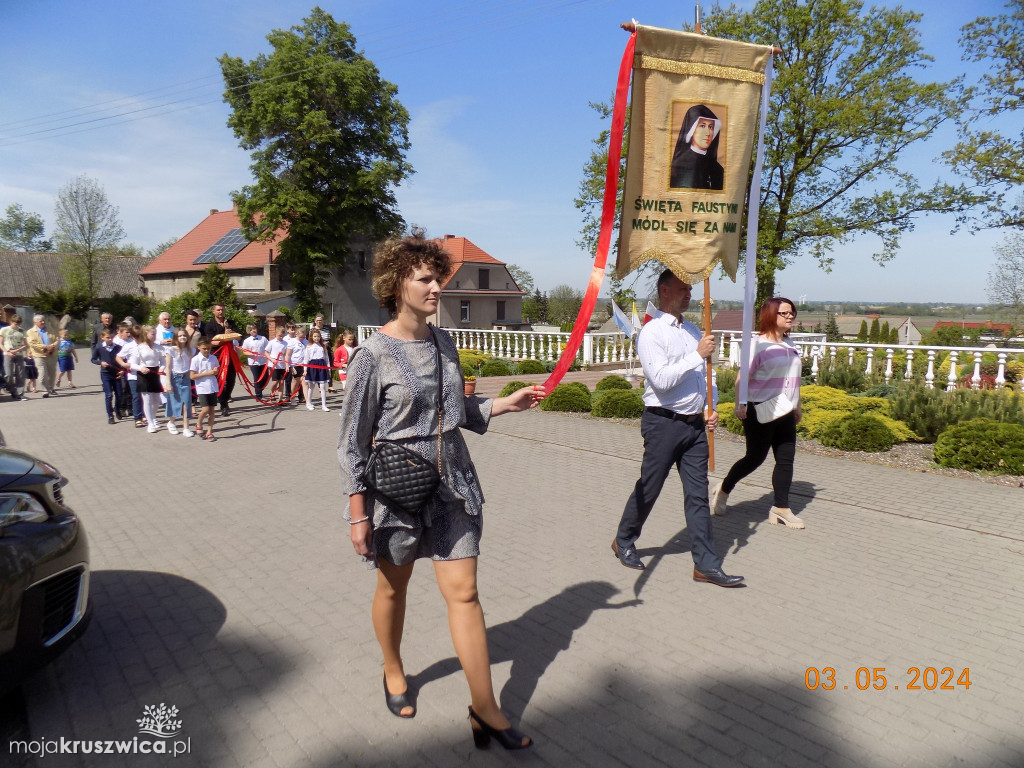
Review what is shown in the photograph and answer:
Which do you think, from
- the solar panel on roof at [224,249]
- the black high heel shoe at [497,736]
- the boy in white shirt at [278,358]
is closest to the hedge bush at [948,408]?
the black high heel shoe at [497,736]

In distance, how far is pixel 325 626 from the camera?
3.92 metres

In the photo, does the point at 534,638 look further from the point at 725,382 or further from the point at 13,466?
the point at 725,382

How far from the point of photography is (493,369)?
19578mm

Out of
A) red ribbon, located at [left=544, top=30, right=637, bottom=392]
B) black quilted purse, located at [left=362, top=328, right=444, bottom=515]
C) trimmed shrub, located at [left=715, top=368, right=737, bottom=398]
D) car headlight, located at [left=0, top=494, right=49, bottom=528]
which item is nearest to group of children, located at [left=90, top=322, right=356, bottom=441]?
car headlight, located at [left=0, top=494, right=49, bottom=528]

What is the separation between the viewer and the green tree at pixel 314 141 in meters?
35.8

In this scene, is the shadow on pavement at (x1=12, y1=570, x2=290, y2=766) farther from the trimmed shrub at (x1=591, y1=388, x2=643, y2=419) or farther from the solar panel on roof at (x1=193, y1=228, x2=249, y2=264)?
the solar panel on roof at (x1=193, y1=228, x2=249, y2=264)

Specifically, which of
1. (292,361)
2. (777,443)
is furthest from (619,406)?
(292,361)

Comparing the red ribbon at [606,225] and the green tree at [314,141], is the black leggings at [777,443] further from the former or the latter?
the green tree at [314,141]

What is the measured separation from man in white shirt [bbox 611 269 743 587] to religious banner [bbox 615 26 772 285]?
29 centimetres

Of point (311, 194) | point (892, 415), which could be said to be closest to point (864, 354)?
point (892, 415)

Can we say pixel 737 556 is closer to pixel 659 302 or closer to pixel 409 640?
pixel 659 302

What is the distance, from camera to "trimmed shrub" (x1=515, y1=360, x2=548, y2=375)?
1975 cm

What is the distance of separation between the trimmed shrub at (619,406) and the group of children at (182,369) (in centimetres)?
437

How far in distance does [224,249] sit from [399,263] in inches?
2038
